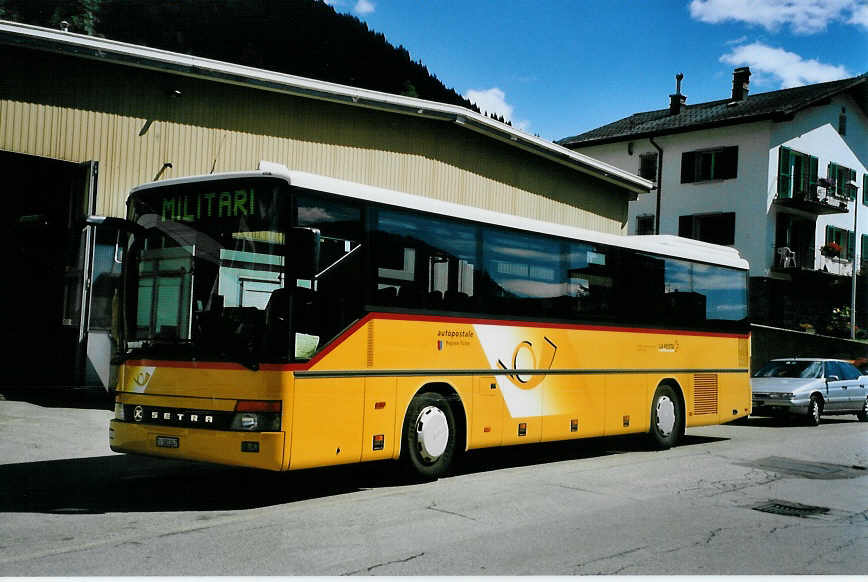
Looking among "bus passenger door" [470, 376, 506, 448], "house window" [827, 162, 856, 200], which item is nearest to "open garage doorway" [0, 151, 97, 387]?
"bus passenger door" [470, 376, 506, 448]

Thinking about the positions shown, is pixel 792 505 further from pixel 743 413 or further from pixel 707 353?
pixel 743 413

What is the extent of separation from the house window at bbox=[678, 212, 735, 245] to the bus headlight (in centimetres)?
3594

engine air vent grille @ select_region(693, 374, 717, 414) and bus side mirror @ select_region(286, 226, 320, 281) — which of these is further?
engine air vent grille @ select_region(693, 374, 717, 414)

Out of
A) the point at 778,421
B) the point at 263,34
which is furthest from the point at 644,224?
the point at 778,421

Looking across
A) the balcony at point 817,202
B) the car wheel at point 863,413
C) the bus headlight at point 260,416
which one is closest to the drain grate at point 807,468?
the bus headlight at point 260,416

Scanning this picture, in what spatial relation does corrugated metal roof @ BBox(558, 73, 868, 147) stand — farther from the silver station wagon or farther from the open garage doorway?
the open garage doorway

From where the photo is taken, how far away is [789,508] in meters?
8.84

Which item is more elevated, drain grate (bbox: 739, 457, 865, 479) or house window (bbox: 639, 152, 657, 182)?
house window (bbox: 639, 152, 657, 182)

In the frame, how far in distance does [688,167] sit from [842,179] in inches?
362

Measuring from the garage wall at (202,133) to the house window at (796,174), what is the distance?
22079 mm

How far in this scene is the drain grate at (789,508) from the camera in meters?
8.58

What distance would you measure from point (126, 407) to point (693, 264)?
31.4 feet

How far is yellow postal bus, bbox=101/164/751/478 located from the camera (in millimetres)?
8305

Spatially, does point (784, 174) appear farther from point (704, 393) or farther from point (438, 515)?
point (438, 515)
